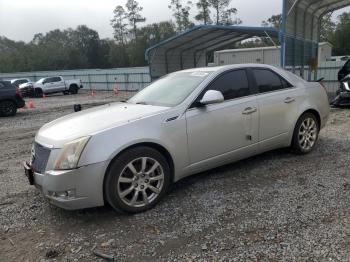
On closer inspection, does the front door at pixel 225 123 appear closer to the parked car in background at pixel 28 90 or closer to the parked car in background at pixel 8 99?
the parked car in background at pixel 8 99

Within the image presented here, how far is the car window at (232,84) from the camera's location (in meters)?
5.06

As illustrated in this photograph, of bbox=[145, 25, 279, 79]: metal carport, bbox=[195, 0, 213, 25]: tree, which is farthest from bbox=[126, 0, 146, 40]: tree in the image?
bbox=[145, 25, 279, 79]: metal carport

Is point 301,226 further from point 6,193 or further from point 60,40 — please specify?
point 60,40

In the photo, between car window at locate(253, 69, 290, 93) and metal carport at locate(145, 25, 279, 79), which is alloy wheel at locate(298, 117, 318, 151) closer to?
car window at locate(253, 69, 290, 93)

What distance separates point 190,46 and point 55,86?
49.2 ft

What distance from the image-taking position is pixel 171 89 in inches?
205

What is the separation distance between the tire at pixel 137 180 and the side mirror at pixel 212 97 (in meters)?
0.91

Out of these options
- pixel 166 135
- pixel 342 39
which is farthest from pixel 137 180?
pixel 342 39

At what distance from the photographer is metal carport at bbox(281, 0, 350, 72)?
13.2 m

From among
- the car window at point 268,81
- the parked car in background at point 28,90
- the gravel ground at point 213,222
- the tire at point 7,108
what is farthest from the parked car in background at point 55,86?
the car window at point 268,81

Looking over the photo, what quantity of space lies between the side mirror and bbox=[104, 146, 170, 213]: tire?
91cm

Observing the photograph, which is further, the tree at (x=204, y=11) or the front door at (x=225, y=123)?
the tree at (x=204, y=11)

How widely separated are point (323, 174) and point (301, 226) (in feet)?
5.58

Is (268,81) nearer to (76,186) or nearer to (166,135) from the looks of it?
(166,135)
